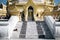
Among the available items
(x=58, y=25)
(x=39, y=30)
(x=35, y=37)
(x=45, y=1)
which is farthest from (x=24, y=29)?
(x=45, y=1)

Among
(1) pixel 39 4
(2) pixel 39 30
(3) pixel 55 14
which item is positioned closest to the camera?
(2) pixel 39 30

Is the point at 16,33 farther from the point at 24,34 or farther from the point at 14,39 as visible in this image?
the point at 14,39

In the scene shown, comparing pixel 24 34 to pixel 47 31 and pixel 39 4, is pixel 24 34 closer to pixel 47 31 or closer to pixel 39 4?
pixel 47 31

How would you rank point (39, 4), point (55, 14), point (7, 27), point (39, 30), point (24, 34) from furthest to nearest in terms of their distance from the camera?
1. point (39, 4)
2. point (55, 14)
3. point (39, 30)
4. point (24, 34)
5. point (7, 27)

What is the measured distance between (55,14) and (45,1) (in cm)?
350

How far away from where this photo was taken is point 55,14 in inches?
1147

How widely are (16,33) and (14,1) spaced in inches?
597

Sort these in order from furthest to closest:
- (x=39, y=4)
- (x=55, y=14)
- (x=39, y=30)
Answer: (x=39, y=4), (x=55, y=14), (x=39, y=30)

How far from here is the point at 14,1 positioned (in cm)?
3231

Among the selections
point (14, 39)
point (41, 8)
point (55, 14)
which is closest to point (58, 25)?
point (14, 39)

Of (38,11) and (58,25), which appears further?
(38,11)

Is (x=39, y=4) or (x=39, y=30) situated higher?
(x=39, y=4)

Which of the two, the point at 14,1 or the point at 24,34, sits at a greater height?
the point at 14,1

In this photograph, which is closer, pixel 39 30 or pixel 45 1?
pixel 39 30
